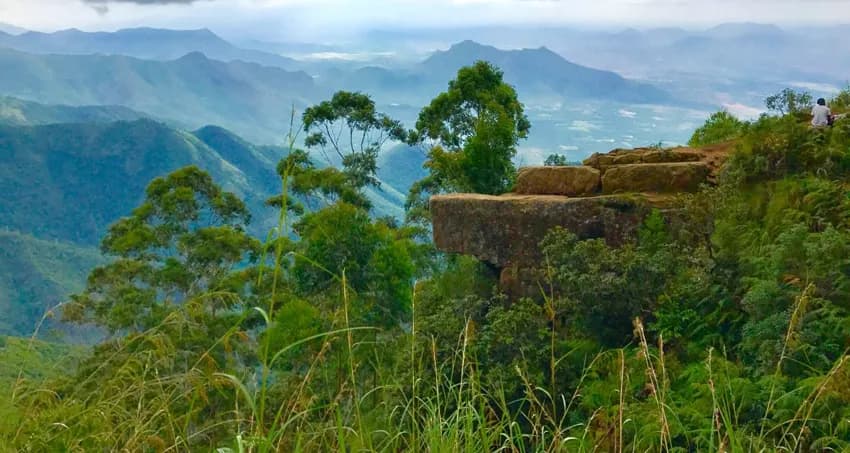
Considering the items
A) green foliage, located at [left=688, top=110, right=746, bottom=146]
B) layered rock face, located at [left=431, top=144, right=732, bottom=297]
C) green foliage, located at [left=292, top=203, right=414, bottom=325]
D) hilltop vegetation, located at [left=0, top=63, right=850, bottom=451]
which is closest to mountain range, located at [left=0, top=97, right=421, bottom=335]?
green foliage, located at [left=292, top=203, right=414, bottom=325]

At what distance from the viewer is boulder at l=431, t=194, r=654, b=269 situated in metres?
10.2

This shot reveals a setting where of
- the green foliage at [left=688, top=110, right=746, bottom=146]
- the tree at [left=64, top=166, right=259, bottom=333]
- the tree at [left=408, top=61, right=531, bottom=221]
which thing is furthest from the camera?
the tree at [left=64, top=166, right=259, bottom=333]

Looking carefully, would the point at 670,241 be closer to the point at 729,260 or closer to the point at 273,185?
the point at 729,260

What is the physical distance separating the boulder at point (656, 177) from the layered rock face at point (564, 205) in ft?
0.04

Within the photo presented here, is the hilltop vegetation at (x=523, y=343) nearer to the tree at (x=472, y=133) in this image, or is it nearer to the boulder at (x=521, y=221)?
the tree at (x=472, y=133)

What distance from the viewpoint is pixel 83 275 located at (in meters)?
77.4

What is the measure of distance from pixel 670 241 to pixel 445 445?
7.91 meters

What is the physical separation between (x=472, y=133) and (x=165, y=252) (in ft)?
28.9

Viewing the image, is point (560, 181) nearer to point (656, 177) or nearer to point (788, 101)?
point (656, 177)

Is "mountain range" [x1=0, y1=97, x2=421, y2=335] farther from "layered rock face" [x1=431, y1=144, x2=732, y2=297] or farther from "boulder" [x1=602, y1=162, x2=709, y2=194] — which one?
"boulder" [x1=602, y1=162, x2=709, y2=194]

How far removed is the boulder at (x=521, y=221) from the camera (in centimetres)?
1021

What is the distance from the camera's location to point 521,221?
11.0 metres

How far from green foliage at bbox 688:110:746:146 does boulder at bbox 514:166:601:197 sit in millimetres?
4457

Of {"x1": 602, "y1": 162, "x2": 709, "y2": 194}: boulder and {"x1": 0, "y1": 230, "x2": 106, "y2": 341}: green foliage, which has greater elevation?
{"x1": 602, "y1": 162, "x2": 709, "y2": 194}: boulder
